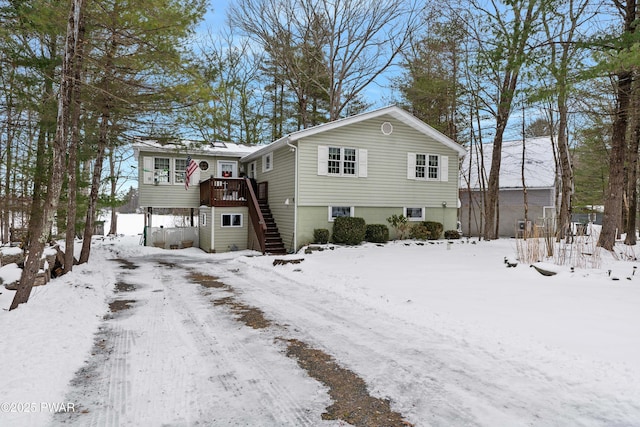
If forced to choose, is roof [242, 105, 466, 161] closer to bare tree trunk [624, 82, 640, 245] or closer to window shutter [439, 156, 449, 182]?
window shutter [439, 156, 449, 182]

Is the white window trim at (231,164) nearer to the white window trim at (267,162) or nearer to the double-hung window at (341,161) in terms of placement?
the white window trim at (267,162)

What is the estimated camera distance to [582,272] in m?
8.41

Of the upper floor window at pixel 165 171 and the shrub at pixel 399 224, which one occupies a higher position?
the upper floor window at pixel 165 171

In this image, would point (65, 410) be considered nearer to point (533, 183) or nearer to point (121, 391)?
point (121, 391)

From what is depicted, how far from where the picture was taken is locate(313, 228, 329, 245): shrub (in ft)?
50.7

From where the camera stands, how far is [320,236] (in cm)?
1545

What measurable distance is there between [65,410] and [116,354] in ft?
4.68

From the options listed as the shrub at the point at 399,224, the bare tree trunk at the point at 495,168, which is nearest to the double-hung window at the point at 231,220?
the shrub at the point at 399,224

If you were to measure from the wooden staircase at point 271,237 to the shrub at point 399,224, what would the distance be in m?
4.96

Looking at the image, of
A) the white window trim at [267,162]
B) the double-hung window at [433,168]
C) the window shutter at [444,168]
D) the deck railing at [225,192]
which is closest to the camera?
the deck railing at [225,192]

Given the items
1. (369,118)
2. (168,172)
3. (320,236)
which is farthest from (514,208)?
(168,172)

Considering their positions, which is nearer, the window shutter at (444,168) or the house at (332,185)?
the house at (332,185)

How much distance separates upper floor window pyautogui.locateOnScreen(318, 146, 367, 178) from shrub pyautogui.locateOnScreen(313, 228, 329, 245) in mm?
2411

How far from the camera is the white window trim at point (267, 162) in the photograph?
1794cm
